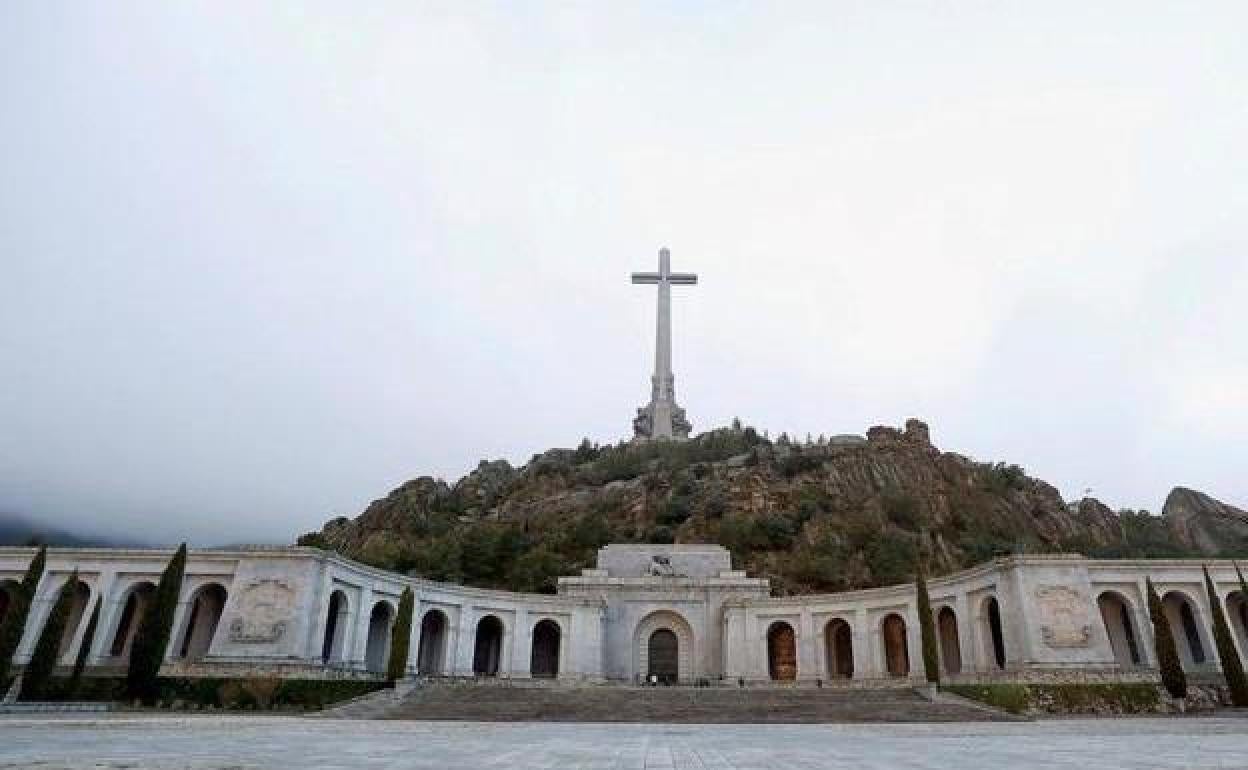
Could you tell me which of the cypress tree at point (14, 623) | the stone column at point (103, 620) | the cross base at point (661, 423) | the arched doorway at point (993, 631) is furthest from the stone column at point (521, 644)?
the cross base at point (661, 423)

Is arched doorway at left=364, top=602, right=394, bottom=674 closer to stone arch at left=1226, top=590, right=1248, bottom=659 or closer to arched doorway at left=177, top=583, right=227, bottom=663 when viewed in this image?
arched doorway at left=177, top=583, right=227, bottom=663

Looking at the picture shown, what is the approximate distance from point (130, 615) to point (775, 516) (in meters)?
42.8

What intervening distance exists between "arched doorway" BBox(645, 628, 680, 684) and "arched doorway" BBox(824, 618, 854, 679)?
26.9ft

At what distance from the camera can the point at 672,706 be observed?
26594 millimetres

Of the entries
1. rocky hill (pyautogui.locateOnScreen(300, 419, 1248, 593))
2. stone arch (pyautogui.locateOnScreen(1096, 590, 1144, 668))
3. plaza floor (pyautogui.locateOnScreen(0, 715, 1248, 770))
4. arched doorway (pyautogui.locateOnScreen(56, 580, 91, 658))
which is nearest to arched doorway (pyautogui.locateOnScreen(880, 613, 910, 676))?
stone arch (pyautogui.locateOnScreen(1096, 590, 1144, 668))

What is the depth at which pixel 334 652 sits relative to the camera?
32.6 metres

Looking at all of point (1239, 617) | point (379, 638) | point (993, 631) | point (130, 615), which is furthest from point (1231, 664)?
point (130, 615)

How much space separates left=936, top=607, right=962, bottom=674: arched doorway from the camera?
3562cm

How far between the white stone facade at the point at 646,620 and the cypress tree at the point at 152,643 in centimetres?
122

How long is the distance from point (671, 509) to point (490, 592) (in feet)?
87.0

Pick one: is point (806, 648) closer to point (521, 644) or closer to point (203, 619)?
point (521, 644)

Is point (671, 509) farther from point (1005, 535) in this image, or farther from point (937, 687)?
point (937, 687)

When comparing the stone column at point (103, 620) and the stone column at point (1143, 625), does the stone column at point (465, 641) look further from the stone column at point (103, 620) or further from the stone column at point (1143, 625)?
the stone column at point (1143, 625)

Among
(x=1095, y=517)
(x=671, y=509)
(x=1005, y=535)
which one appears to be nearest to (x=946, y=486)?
(x=1005, y=535)
